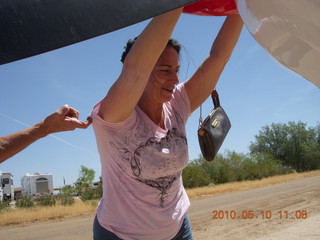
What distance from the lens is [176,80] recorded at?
1958 millimetres

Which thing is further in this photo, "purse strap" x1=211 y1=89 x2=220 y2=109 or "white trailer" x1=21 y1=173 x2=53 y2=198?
"white trailer" x1=21 y1=173 x2=53 y2=198

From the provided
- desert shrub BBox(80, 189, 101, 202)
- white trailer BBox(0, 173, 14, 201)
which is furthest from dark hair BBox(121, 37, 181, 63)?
white trailer BBox(0, 173, 14, 201)

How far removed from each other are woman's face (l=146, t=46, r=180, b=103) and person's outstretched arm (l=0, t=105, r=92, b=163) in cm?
55

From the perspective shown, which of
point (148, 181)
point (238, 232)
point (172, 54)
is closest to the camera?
point (148, 181)

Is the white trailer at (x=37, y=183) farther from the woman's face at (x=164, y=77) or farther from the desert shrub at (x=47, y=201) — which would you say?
the woman's face at (x=164, y=77)

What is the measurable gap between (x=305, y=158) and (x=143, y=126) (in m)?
59.9

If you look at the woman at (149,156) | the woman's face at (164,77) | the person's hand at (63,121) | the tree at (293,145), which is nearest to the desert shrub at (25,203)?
the woman at (149,156)

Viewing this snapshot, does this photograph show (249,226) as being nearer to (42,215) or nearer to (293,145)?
(42,215)

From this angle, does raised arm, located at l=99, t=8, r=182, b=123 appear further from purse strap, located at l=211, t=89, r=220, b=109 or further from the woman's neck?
purse strap, located at l=211, t=89, r=220, b=109

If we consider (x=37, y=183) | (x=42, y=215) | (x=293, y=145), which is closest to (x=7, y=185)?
(x=37, y=183)

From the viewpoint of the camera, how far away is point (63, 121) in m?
1.43

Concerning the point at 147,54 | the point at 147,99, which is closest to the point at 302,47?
the point at 147,54

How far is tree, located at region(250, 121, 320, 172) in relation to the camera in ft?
185

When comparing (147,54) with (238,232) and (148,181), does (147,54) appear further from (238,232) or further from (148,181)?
(238,232)
